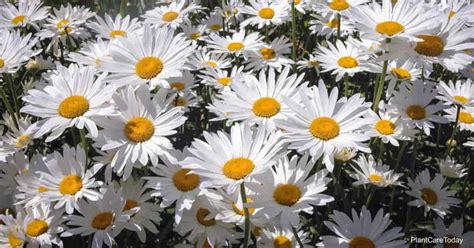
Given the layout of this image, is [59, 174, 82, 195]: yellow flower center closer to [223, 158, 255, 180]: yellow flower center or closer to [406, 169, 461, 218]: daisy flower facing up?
[223, 158, 255, 180]: yellow flower center

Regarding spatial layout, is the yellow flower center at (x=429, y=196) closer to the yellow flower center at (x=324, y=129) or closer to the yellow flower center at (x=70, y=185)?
the yellow flower center at (x=324, y=129)

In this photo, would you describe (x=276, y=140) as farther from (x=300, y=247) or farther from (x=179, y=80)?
(x=179, y=80)

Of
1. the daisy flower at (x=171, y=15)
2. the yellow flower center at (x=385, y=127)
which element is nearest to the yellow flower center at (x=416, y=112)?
the yellow flower center at (x=385, y=127)

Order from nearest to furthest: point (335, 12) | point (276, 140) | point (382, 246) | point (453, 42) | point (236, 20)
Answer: point (276, 140), point (382, 246), point (453, 42), point (335, 12), point (236, 20)

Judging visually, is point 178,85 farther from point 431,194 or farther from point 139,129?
point 431,194

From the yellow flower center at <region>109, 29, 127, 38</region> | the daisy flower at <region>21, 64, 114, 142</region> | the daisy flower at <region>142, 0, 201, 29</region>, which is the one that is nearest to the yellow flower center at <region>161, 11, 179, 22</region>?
the daisy flower at <region>142, 0, 201, 29</region>

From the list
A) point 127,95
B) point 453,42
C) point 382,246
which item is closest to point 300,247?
point 382,246
